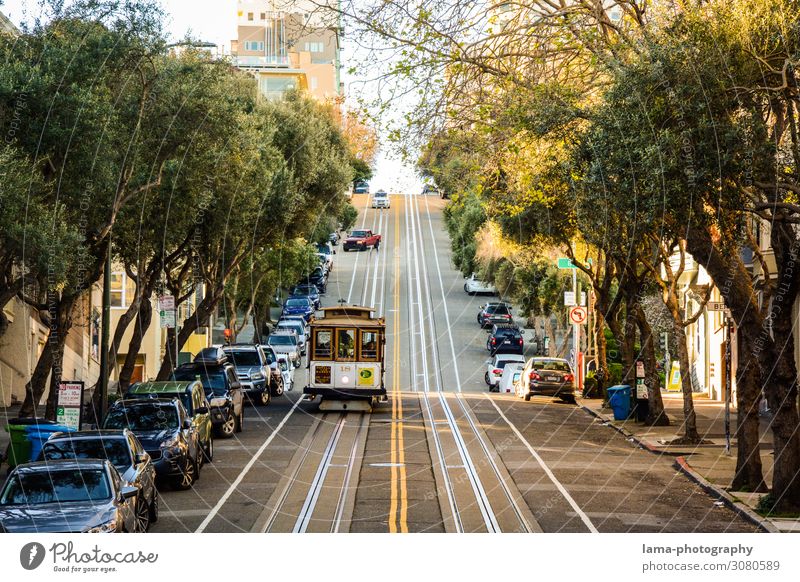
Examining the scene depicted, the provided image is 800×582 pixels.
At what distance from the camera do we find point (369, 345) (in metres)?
34.8

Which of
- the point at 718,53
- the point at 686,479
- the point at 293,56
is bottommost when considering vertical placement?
the point at 686,479

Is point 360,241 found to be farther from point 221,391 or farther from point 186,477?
point 186,477

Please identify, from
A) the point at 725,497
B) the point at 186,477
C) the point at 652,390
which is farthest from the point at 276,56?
the point at 725,497

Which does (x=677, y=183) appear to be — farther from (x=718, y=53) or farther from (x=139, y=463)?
(x=139, y=463)

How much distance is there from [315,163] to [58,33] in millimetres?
22792

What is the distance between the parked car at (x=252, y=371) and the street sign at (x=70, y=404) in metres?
14.1

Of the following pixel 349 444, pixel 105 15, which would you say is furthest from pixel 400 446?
pixel 105 15

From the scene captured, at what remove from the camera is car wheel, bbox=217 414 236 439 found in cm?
2966

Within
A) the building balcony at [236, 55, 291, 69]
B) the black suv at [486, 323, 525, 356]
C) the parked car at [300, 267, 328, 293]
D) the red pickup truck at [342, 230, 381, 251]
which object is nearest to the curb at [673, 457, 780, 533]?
the black suv at [486, 323, 525, 356]

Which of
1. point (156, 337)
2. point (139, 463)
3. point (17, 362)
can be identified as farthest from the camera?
point (156, 337)

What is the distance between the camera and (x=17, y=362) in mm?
39312

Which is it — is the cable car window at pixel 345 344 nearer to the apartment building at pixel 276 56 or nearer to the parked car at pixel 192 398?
the parked car at pixel 192 398

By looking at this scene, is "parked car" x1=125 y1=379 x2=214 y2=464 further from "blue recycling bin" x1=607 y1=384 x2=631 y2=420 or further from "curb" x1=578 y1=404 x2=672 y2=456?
"blue recycling bin" x1=607 y1=384 x2=631 y2=420

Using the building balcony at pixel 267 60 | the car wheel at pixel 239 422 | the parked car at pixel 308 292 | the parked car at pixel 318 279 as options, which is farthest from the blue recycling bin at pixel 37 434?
the building balcony at pixel 267 60
